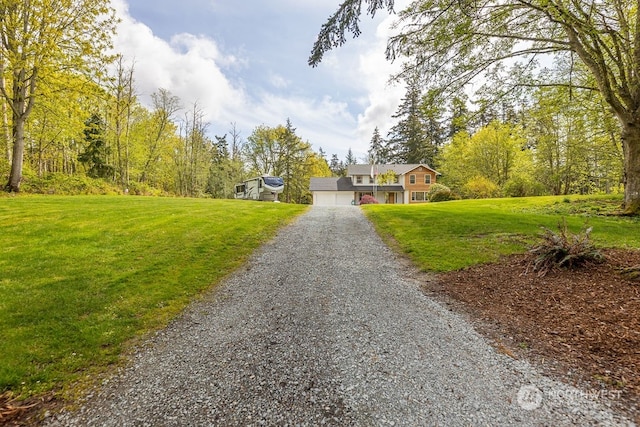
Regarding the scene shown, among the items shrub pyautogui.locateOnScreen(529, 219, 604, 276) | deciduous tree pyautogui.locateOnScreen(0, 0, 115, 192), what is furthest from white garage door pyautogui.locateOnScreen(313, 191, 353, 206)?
shrub pyautogui.locateOnScreen(529, 219, 604, 276)

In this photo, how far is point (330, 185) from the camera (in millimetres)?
37438

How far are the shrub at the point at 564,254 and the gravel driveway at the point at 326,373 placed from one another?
8.18 ft

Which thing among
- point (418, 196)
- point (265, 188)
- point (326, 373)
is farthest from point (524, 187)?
point (326, 373)

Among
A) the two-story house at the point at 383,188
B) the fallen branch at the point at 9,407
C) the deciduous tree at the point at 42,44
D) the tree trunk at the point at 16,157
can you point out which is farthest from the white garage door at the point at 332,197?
the fallen branch at the point at 9,407

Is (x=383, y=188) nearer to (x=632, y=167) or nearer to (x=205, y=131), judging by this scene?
(x=205, y=131)

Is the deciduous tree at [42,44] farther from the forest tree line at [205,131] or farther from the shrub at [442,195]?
the shrub at [442,195]

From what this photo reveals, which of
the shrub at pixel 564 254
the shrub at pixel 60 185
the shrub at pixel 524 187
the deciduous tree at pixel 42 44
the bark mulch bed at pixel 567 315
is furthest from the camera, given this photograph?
the shrub at pixel 524 187

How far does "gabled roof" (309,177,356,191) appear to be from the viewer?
37.0m

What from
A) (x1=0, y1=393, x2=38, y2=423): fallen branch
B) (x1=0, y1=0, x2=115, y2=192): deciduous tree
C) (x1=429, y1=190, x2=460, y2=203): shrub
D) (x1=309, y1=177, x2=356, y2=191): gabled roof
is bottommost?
(x1=0, y1=393, x2=38, y2=423): fallen branch

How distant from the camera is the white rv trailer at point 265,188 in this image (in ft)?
85.1

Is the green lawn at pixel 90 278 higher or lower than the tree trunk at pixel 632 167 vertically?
lower

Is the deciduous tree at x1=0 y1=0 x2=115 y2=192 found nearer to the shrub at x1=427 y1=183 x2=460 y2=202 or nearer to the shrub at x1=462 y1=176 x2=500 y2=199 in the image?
the shrub at x1=427 y1=183 x2=460 y2=202

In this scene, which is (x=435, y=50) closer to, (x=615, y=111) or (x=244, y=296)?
(x=615, y=111)

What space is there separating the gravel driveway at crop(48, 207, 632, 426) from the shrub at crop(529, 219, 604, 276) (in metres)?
2.49
